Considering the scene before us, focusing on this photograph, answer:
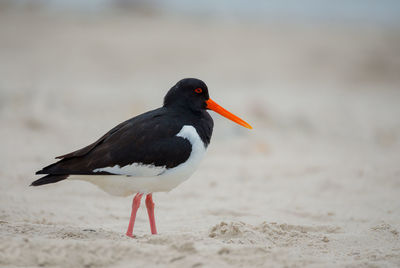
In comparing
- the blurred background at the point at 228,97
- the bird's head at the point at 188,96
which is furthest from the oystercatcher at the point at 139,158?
the blurred background at the point at 228,97

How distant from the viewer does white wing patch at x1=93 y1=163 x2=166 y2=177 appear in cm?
527

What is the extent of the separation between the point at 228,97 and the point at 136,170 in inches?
422

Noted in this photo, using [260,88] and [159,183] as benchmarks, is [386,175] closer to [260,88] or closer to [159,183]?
[159,183]

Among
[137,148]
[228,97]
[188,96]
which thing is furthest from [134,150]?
[228,97]

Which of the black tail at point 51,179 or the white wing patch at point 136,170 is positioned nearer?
the black tail at point 51,179

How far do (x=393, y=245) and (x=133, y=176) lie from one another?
2.66m

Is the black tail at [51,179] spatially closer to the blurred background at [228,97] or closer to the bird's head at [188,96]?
the blurred background at [228,97]

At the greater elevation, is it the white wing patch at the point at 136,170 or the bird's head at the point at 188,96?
the bird's head at the point at 188,96

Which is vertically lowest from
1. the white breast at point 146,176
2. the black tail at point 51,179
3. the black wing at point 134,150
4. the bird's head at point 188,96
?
the black tail at point 51,179

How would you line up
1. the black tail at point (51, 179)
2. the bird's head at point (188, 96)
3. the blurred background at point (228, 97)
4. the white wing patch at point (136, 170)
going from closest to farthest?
the black tail at point (51, 179)
the white wing patch at point (136, 170)
the bird's head at point (188, 96)
the blurred background at point (228, 97)

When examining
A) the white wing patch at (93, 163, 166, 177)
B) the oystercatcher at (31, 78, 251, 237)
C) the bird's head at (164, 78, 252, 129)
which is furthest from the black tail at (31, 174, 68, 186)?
the bird's head at (164, 78, 252, 129)

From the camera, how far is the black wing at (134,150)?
5.29 meters

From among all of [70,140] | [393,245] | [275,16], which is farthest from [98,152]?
[275,16]

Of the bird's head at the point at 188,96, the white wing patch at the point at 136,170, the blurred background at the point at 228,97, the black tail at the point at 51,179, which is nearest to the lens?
the black tail at the point at 51,179
